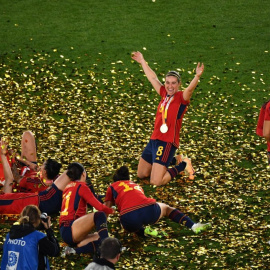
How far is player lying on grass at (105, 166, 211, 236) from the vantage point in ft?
28.1

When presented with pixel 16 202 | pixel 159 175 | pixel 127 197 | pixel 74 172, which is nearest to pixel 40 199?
pixel 16 202

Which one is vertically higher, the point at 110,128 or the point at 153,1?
the point at 153,1

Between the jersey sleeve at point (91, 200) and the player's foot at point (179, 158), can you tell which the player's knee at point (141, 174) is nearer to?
the player's foot at point (179, 158)

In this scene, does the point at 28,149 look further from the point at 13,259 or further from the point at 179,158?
the point at 13,259

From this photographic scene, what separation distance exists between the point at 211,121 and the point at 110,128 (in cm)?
203

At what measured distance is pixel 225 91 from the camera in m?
14.5

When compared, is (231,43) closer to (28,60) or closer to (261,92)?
(261,92)

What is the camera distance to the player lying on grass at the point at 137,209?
8578 mm

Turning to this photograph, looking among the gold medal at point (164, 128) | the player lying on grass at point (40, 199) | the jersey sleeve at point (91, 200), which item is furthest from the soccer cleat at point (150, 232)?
the gold medal at point (164, 128)

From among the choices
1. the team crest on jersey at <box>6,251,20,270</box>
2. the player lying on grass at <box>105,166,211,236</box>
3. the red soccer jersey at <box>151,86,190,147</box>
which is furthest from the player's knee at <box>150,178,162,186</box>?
the team crest on jersey at <box>6,251,20,270</box>

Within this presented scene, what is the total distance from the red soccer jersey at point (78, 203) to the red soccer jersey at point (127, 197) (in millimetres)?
287

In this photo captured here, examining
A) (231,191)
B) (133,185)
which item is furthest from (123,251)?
(231,191)

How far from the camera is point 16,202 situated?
9.21 m

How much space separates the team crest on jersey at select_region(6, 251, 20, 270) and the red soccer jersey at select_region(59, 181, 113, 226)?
150cm
